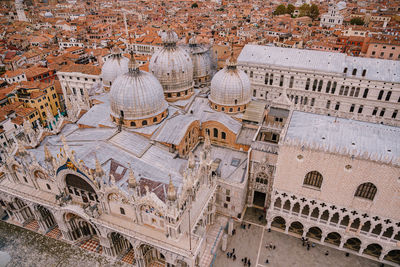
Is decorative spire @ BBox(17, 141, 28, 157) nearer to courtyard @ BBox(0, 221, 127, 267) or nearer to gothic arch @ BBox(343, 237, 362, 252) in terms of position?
courtyard @ BBox(0, 221, 127, 267)

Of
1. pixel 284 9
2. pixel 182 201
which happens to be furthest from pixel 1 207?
pixel 284 9

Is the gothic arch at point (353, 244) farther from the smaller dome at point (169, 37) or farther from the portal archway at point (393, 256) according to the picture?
the smaller dome at point (169, 37)

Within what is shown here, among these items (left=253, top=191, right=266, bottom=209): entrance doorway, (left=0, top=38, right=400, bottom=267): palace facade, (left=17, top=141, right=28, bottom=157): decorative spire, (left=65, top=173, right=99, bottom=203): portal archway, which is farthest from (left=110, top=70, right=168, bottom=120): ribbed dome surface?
(left=253, top=191, right=266, bottom=209): entrance doorway

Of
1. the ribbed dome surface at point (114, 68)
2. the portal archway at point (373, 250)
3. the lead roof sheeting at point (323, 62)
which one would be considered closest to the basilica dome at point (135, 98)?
the ribbed dome surface at point (114, 68)

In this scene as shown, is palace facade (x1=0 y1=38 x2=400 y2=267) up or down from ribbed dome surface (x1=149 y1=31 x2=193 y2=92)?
down

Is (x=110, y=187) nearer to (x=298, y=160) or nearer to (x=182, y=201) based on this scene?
(x=182, y=201)

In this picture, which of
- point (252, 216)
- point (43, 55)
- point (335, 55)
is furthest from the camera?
point (43, 55)

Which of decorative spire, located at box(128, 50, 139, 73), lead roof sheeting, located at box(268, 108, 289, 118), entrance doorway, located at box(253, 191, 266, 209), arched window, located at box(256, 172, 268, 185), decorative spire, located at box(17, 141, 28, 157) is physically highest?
decorative spire, located at box(128, 50, 139, 73)
